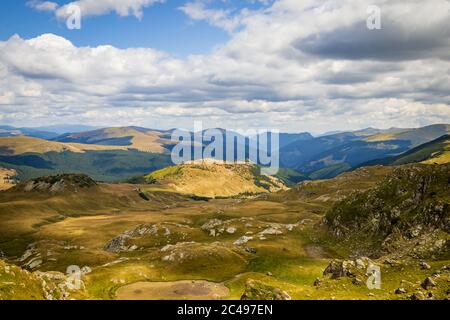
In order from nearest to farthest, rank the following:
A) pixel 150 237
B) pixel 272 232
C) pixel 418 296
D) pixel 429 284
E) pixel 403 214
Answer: pixel 418 296
pixel 429 284
pixel 403 214
pixel 272 232
pixel 150 237

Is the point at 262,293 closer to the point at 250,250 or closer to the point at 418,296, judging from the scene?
the point at 418,296

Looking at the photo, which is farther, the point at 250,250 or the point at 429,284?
the point at 250,250

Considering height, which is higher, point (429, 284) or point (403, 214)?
point (429, 284)

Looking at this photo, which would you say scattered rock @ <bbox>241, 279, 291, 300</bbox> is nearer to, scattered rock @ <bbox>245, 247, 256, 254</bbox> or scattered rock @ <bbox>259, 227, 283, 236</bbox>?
scattered rock @ <bbox>245, 247, 256, 254</bbox>

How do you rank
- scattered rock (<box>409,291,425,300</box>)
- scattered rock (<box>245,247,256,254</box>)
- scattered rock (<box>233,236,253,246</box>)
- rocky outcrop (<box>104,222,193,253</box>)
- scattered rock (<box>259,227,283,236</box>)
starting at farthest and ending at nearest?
rocky outcrop (<box>104,222,193,253</box>) < scattered rock (<box>259,227,283,236</box>) < scattered rock (<box>233,236,253,246</box>) < scattered rock (<box>245,247,256,254</box>) < scattered rock (<box>409,291,425,300</box>)

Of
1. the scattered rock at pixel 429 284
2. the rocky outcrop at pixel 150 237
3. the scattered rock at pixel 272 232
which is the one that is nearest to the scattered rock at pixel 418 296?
the scattered rock at pixel 429 284

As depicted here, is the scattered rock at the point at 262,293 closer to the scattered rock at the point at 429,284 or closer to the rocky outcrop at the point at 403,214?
the scattered rock at the point at 429,284

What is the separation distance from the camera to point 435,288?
164 feet

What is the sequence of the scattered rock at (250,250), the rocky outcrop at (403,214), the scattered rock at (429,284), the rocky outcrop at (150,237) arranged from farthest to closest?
the rocky outcrop at (150,237) → the scattered rock at (250,250) → the rocky outcrop at (403,214) → the scattered rock at (429,284)

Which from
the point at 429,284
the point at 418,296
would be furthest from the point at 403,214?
the point at 418,296

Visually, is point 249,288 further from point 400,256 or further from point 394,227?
point 394,227

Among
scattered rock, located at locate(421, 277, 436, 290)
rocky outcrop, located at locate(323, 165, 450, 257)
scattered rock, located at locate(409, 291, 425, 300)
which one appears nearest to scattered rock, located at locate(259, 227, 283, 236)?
rocky outcrop, located at locate(323, 165, 450, 257)

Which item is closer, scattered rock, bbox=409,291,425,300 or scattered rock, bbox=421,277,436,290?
scattered rock, bbox=409,291,425,300

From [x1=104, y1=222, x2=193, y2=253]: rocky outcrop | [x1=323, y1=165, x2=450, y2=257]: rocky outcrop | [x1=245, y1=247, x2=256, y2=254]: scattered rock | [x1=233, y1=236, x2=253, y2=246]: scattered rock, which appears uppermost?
[x1=323, y1=165, x2=450, y2=257]: rocky outcrop
